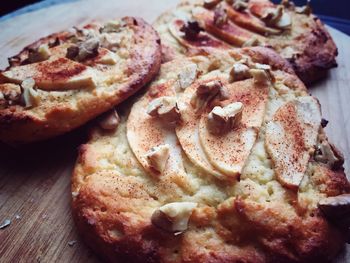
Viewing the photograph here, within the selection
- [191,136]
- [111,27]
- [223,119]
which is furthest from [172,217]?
[111,27]

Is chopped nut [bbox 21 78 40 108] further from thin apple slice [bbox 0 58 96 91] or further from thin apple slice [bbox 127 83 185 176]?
thin apple slice [bbox 127 83 185 176]

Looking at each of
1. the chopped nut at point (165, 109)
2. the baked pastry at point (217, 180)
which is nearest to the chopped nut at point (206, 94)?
the baked pastry at point (217, 180)

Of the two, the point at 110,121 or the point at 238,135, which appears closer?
the point at 238,135

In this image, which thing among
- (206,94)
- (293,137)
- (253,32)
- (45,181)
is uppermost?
(206,94)

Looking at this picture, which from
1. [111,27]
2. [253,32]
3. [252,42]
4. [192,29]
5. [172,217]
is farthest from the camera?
[253,32]

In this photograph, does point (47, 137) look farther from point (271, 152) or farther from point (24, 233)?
point (271, 152)

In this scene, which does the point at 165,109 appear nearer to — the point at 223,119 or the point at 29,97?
the point at 223,119

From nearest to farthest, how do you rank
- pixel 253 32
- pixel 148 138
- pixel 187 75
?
1. pixel 148 138
2. pixel 187 75
3. pixel 253 32

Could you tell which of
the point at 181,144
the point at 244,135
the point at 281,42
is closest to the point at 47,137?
the point at 181,144

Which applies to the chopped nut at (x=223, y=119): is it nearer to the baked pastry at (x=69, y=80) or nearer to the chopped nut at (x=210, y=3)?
the baked pastry at (x=69, y=80)
